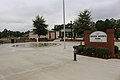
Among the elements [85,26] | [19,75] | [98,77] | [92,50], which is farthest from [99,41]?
[85,26]

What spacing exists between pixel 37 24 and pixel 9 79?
39.4 m

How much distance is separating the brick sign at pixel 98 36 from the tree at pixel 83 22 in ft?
64.8

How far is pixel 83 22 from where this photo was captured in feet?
123

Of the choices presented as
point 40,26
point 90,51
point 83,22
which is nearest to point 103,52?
point 90,51

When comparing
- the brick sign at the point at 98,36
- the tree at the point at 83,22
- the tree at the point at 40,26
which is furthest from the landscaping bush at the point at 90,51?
the tree at the point at 40,26

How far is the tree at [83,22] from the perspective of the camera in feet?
121

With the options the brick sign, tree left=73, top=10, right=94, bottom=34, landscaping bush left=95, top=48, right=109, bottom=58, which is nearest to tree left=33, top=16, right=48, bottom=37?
tree left=73, top=10, right=94, bottom=34

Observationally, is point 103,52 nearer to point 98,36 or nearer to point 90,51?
point 90,51

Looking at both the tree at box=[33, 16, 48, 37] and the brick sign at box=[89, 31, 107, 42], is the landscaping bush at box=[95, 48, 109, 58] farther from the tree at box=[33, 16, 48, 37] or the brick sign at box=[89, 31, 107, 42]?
the tree at box=[33, 16, 48, 37]

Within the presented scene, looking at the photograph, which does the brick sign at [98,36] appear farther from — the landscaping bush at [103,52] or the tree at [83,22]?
the tree at [83,22]

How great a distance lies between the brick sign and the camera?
621 inches

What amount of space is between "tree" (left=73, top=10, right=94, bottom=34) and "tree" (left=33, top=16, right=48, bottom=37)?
1135 cm

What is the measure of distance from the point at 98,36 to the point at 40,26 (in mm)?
31585

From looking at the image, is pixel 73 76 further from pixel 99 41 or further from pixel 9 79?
pixel 99 41
